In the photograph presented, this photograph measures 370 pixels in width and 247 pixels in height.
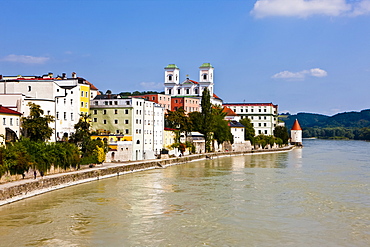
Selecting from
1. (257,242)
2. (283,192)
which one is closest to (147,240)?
(257,242)

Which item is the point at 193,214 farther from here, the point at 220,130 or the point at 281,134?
the point at 281,134

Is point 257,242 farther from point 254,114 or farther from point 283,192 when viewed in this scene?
point 254,114

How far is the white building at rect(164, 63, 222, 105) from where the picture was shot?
121 m

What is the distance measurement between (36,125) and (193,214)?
76.1ft

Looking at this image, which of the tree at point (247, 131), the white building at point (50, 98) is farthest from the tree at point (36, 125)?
the tree at point (247, 131)

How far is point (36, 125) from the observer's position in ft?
150

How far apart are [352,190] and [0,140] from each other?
3050cm

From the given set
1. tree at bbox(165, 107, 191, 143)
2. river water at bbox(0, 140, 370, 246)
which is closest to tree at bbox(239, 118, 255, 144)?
tree at bbox(165, 107, 191, 143)

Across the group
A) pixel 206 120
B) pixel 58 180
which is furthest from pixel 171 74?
pixel 58 180

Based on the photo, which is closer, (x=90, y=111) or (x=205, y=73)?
(x=90, y=111)

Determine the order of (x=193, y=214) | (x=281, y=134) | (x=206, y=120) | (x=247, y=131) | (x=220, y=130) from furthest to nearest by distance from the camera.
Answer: (x=281, y=134) → (x=247, y=131) → (x=220, y=130) → (x=206, y=120) → (x=193, y=214)

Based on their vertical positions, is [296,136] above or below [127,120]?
below

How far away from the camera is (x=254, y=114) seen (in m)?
132

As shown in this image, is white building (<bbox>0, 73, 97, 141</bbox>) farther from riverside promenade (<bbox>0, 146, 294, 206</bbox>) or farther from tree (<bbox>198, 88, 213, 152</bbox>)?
tree (<bbox>198, 88, 213, 152</bbox>)
